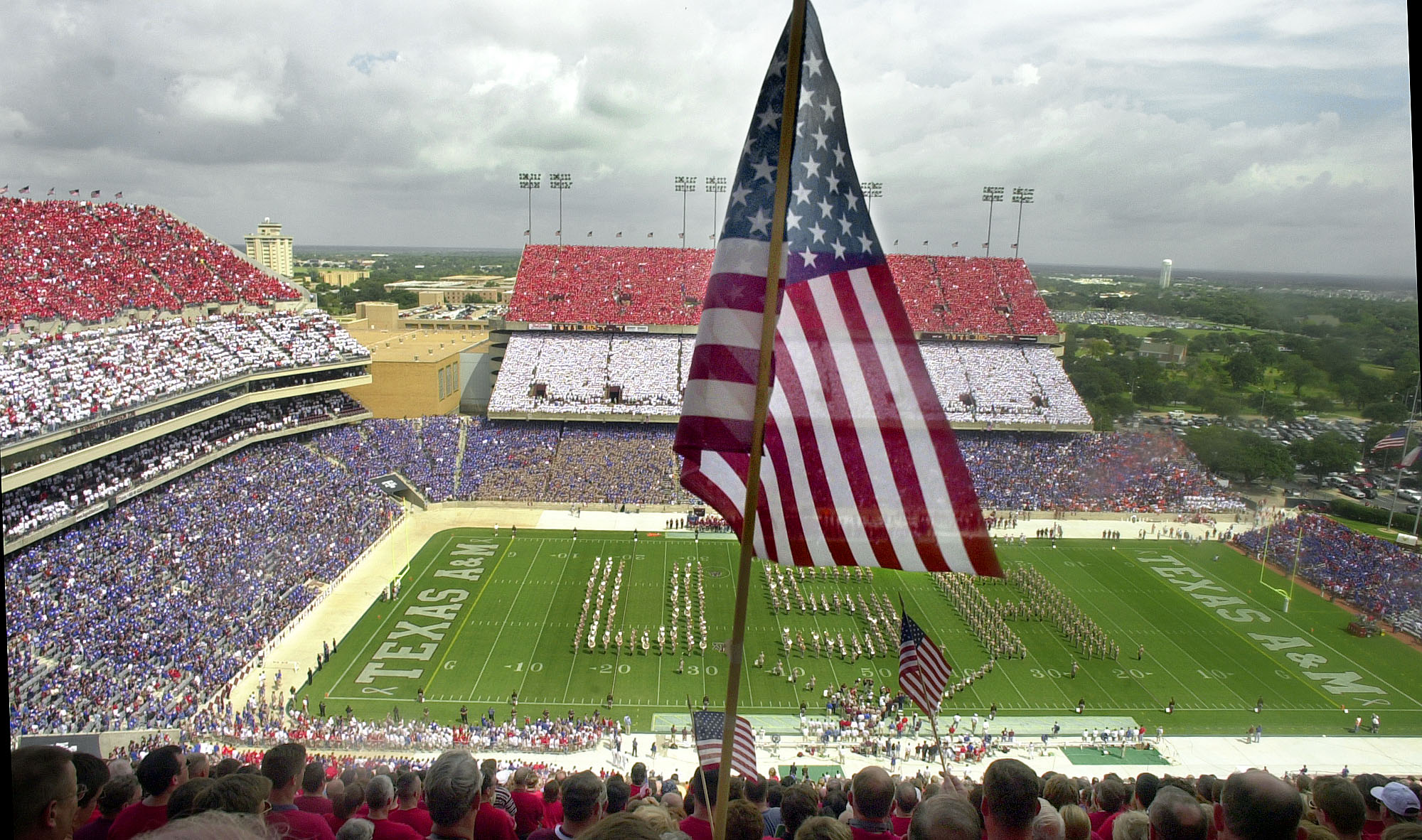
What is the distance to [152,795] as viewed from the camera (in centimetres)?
389

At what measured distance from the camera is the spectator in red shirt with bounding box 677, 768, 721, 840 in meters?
4.05

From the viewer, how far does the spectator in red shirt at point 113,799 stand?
148 inches

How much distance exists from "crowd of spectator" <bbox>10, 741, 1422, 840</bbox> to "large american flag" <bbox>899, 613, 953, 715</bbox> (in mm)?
2845

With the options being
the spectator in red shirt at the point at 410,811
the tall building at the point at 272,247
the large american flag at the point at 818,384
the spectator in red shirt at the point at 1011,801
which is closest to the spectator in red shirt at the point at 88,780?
the spectator in red shirt at the point at 410,811

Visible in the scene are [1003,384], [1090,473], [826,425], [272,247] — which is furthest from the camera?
[272,247]

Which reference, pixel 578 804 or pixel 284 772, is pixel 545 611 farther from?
pixel 578 804

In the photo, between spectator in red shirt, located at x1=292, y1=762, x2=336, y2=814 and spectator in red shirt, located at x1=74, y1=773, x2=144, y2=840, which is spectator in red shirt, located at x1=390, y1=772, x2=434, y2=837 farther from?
spectator in red shirt, located at x1=74, y1=773, x2=144, y2=840

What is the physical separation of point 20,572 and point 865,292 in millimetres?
21593

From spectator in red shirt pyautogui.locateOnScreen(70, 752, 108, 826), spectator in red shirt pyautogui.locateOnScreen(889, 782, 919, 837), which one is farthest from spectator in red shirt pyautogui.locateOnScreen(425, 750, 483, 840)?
spectator in red shirt pyautogui.locateOnScreen(889, 782, 919, 837)

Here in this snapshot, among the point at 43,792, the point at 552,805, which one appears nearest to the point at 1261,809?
the point at 43,792

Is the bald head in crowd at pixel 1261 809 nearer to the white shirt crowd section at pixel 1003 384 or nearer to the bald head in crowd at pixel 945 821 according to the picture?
the bald head in crowd at pixel 945 821

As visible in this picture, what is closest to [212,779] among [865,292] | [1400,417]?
[865,292]

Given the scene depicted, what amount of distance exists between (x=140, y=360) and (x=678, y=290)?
2637 cm

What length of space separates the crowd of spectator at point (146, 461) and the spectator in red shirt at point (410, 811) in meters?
15.0
